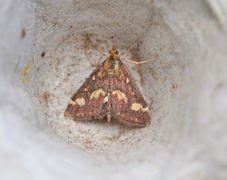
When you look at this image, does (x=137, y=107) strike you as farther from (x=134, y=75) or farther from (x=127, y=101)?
(x=134, y=75)

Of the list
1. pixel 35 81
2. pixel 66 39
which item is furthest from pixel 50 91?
pixel 66 39

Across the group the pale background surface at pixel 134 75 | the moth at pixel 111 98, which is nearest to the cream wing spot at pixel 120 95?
the moth at pixel 111 98

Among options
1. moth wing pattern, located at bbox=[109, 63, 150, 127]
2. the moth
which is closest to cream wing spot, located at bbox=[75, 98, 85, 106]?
the moth

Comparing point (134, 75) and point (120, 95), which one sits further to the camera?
point (134, 75)

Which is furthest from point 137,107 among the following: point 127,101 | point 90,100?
point 90,100

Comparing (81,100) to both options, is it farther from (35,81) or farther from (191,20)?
(191,20)

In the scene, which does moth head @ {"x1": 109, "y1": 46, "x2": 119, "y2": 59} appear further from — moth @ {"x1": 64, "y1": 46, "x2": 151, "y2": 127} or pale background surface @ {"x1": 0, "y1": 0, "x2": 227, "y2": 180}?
pale background surface @ {"x1": 0, "y1": 0, "x2": 227, "y2": 180}
